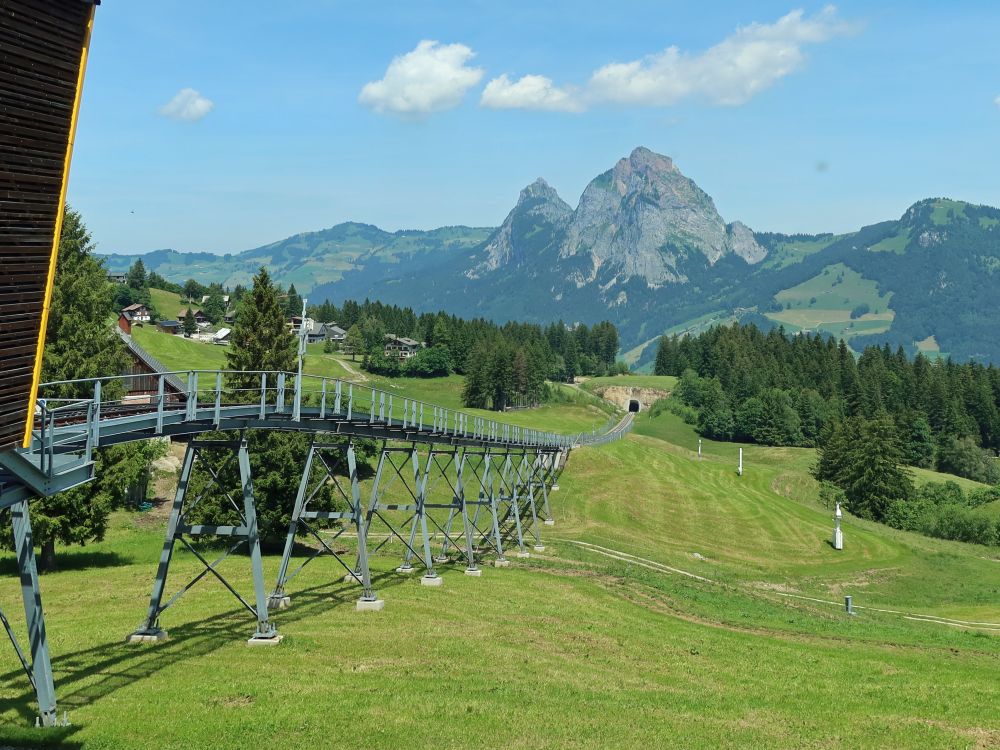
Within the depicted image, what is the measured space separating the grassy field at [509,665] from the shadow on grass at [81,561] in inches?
7.6

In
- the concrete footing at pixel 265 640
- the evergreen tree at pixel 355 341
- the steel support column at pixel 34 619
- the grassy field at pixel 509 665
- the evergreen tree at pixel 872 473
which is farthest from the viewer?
the evergreen tree at pixel 355 341

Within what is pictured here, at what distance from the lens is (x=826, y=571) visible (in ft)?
210

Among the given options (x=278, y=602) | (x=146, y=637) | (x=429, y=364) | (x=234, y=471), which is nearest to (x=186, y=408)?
(x=146, y=637)

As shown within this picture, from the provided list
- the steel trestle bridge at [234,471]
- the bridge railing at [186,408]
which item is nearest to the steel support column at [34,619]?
the steel trestle bridge at [234,471]

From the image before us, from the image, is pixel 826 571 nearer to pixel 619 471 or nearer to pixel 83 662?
pixel 619 471

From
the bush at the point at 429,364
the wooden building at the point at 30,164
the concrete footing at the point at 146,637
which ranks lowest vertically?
the concrete footing at the point at 146,637

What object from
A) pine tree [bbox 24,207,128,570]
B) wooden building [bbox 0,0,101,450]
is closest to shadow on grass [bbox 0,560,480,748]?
wooden building [bbox 0,0,101,450]

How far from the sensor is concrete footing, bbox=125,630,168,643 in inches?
990

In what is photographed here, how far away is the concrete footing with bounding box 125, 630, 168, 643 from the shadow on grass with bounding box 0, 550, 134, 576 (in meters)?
14.1

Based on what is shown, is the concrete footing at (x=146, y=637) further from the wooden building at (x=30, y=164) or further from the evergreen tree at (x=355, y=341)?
the evergreen tree at (x=355, y=341)

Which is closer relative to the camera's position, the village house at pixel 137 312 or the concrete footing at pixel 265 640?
the concrete footing at pixel 265 640

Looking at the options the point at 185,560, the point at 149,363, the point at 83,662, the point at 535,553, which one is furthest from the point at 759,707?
the point at 149,363

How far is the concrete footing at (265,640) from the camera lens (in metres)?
25.3

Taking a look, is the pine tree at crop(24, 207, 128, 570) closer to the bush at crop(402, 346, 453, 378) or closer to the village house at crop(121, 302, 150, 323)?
the bush at crop(402, 346, 453, 378)
